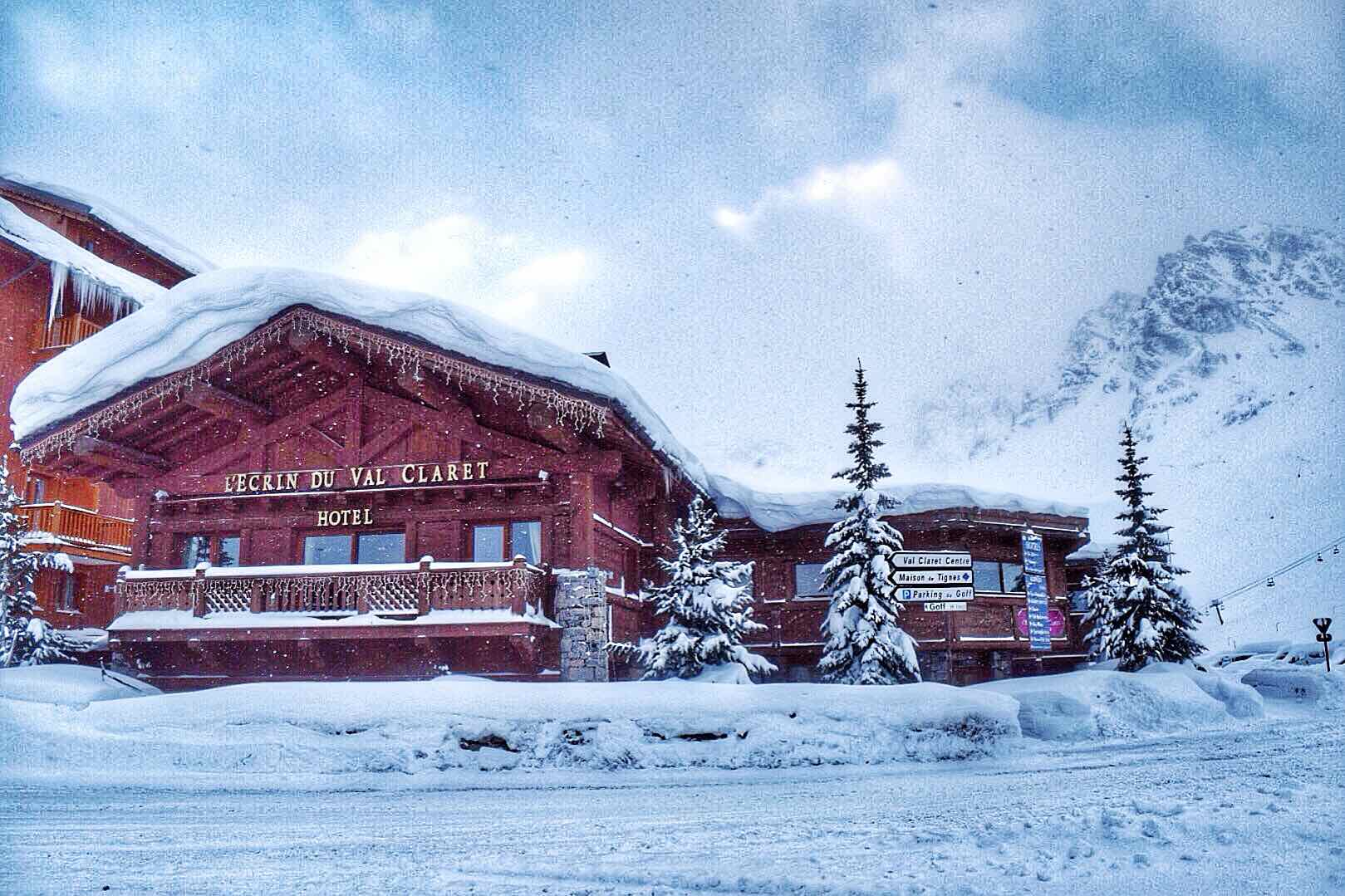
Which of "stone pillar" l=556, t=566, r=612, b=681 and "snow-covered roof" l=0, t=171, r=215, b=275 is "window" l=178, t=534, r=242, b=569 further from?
"snow-covered roof" l=0, t=171, r=215, b=275

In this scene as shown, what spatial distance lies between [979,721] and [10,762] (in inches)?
441

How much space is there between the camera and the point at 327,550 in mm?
17203

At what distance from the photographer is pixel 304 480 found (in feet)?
55.3

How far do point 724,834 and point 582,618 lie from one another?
385 inches

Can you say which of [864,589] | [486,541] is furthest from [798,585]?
[486,541]

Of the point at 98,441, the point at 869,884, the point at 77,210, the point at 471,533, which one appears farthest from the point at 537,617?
the point at 77,210

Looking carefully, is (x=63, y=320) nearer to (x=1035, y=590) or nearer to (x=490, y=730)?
(x=490, y=730)

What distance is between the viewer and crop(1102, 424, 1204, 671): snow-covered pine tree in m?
18.3

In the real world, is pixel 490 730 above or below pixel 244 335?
below

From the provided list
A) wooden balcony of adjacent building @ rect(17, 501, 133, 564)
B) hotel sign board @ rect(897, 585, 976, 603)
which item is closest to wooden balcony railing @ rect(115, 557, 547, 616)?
wooden balcony of adjacent building @ rect(17, 501, 133, 564)

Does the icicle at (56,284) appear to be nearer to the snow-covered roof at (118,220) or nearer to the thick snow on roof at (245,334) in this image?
the snow-covered roof at (118,220)

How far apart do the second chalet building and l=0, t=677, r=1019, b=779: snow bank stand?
4.08 metres

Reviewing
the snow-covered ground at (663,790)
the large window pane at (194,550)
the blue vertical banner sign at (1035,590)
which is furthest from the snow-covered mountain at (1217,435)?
the large window pane at (194,550)

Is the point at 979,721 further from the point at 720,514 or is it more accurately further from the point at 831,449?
the point at 831,449
